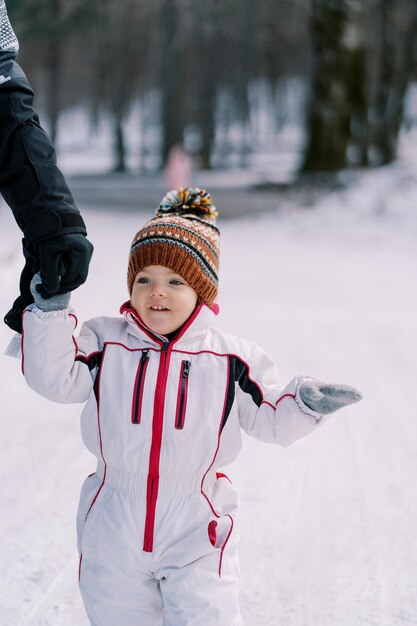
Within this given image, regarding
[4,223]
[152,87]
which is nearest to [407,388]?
[4,223]

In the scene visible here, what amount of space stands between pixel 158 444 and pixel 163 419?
7cm

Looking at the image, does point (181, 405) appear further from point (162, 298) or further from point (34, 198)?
point (34, 198)

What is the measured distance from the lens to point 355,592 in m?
3.39

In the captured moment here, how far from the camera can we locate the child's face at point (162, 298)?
96.3 inches

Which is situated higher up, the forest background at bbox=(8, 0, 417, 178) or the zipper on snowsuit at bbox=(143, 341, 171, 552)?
the zipper on snowsuit at bbox=(143, 341, 171, 552)

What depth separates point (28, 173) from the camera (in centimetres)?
241

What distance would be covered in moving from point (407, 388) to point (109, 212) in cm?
1272

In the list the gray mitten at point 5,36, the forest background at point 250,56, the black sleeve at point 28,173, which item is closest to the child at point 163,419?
the black sleeve at point 28,173

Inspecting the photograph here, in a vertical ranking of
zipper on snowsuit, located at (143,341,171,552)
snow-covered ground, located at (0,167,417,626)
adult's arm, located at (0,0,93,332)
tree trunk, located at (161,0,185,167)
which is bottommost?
tree trunk, located at (161,0,185,167)

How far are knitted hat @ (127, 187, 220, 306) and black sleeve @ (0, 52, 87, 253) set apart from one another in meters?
0.19

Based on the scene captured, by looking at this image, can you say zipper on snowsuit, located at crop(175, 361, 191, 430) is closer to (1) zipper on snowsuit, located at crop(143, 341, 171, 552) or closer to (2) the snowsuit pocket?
(1) zipper on snowsuit, located at crop(143, 341, 171, 552)

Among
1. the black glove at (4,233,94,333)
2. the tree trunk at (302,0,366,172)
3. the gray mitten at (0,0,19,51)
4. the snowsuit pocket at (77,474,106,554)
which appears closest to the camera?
the black glove at (4,233,94,333)

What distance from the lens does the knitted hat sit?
8.12 feet

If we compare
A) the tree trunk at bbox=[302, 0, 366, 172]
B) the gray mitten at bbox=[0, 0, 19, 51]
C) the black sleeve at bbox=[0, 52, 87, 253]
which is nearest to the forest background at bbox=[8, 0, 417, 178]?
the tree trunk at bbox=[302, 0, 366, 172]
